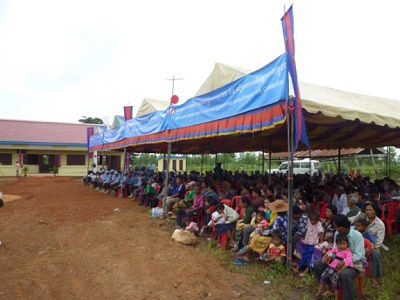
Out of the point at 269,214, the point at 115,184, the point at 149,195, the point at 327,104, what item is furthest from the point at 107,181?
the point at 327,104

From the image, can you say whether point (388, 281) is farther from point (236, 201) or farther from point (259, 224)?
point (236, 201)

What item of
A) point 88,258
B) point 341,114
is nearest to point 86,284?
point 88,258

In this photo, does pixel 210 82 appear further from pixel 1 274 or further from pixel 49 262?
pixel 1 274

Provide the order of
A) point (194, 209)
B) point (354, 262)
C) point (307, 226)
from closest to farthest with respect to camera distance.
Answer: point (354, 262)
point (307, 226)
point (194, 209)

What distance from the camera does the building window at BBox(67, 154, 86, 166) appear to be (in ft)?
85.8

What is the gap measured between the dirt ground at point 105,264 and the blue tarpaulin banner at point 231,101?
Answer: 267 cm

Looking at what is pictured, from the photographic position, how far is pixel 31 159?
2539 cm

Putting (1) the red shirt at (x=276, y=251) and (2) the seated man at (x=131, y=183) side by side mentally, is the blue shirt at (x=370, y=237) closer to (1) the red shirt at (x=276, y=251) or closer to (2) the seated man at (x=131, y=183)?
(1) the red shirt at (x=276, y=251)

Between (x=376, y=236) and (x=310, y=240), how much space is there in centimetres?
99

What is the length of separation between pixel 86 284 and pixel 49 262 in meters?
1.21

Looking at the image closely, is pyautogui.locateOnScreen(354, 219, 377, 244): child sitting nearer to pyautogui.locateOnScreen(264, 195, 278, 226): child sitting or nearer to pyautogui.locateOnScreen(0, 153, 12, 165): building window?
pyautogui.locateOnScreen(264, 195, 278, 226): child sitting

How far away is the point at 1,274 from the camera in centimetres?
410

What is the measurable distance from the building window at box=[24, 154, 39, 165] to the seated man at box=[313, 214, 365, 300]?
27255 millimetres

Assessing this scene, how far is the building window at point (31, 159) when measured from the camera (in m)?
25.0
